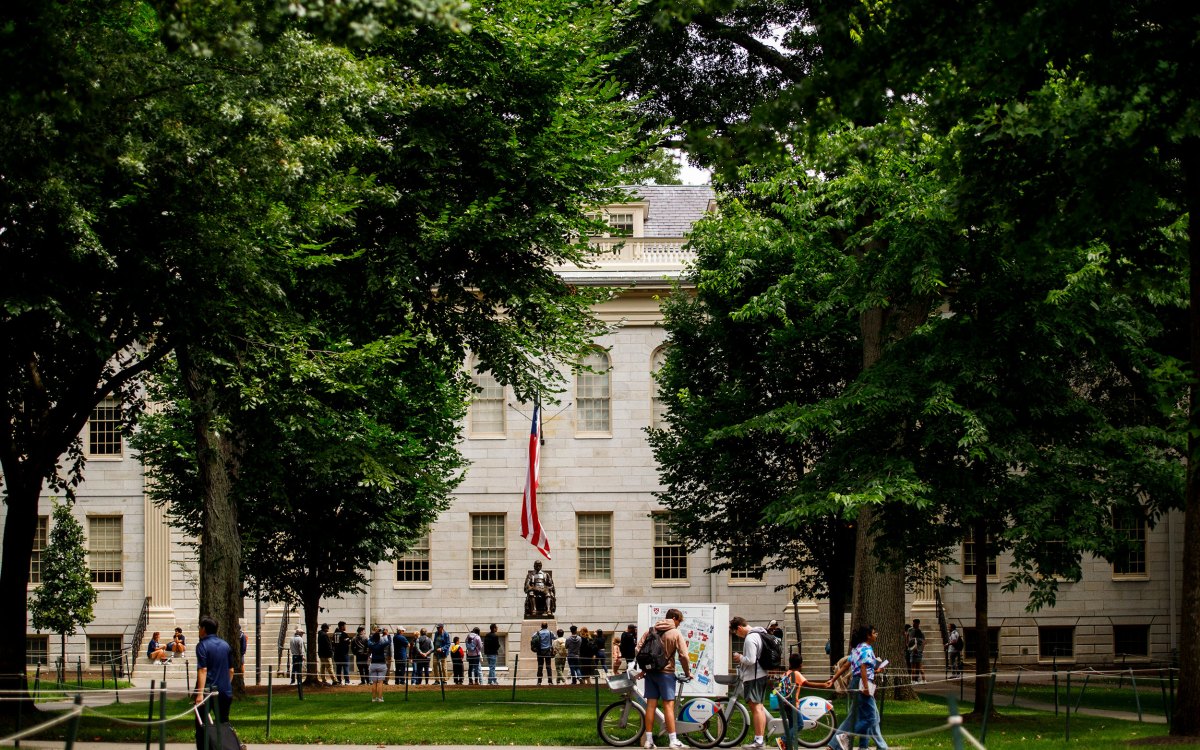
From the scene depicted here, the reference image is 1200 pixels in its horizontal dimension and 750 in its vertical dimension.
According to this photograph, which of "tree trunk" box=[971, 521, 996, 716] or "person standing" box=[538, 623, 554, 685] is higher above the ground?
"tree trunk" box=[971, 521, 996, 716]

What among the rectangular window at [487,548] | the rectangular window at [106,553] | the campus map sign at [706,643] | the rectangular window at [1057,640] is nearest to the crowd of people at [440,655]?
the rectangular window at [487,548]

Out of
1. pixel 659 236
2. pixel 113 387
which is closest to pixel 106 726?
pixel 113 387

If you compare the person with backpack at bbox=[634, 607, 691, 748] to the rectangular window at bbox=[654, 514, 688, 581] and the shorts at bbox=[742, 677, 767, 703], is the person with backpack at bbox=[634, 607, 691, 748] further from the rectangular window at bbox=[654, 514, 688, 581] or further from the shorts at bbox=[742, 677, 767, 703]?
the rectangular window at bbox=[654, 514, 688, 581]

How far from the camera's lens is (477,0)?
2241 centimetres

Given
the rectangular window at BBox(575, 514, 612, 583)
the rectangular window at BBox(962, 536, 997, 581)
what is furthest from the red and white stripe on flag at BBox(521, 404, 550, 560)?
the rectangular window at BBox(962, 536, 997, 581)

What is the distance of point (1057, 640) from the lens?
45.4 meters

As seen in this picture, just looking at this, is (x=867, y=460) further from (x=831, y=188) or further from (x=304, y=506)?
(x=304, y=506)

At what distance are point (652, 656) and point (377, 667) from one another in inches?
574

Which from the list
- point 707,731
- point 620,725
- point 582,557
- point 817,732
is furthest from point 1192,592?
point 582,557

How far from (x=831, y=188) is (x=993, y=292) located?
3.32 m

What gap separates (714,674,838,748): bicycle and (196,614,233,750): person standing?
19.6ft

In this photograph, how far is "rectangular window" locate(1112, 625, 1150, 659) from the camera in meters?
45.3

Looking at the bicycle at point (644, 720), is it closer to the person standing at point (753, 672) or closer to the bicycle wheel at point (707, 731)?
the bicycle wheel at point (707, 731)

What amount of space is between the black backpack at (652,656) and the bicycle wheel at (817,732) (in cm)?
174
